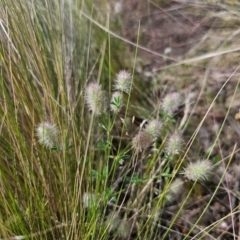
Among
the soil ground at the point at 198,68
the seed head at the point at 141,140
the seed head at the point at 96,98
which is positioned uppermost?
the seed head at the point at 96,98

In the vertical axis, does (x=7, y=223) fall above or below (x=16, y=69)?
below

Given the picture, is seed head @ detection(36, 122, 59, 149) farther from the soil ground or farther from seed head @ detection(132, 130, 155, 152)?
the soil ground

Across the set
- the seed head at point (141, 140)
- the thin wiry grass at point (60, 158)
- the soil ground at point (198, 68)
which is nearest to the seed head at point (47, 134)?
the thin wiry grass at point (60, 158)

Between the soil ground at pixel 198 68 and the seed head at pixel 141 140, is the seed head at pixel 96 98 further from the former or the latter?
the soil ground at pixel 198 68

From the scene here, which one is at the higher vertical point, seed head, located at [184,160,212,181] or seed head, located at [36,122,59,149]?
seed head, located at [36,122,59,149]

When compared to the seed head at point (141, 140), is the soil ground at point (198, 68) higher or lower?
lower

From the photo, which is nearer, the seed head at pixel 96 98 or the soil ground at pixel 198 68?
the seed head at pixel 96 98

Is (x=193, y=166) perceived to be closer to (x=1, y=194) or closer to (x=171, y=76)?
(x=1, y=194)

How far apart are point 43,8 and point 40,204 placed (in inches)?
22.8

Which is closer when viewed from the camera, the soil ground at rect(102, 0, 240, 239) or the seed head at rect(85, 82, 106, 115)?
the seed head at rect(85, 82, 106, 115)

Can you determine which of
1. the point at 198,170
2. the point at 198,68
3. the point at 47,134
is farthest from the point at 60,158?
the point at 198,68

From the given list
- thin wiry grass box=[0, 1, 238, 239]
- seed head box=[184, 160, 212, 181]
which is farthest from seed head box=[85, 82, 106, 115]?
seed head box=[184, 160, 212, 181]

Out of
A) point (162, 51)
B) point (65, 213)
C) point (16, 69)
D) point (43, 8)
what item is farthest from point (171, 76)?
point (65, 213)

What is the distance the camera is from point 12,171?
123cm
